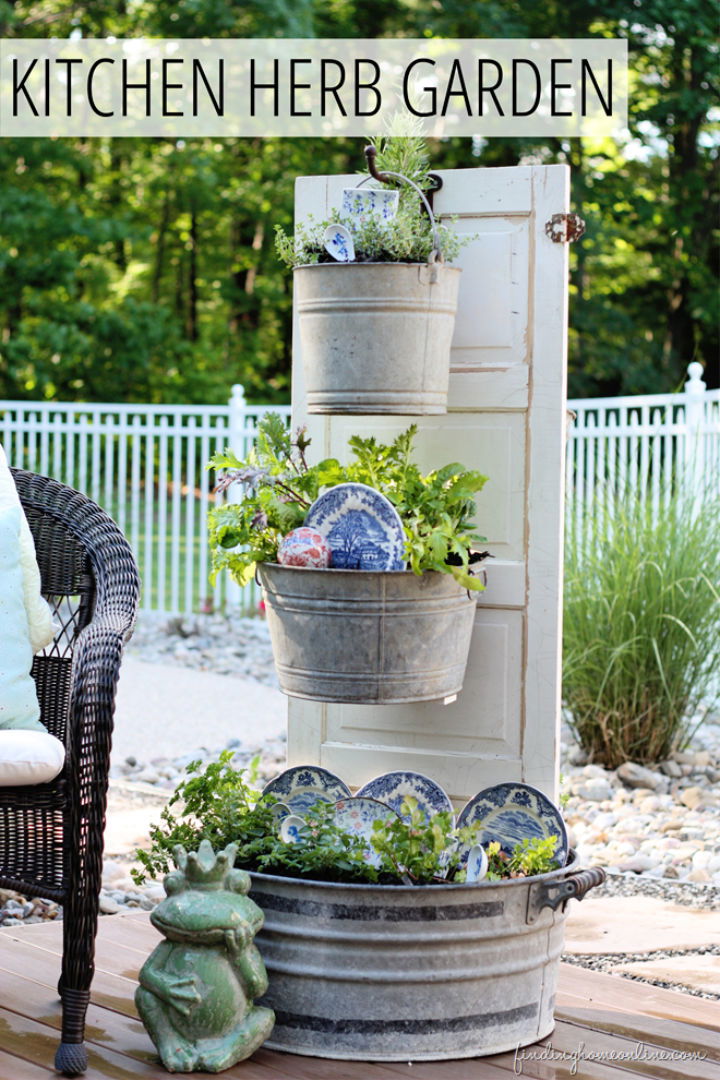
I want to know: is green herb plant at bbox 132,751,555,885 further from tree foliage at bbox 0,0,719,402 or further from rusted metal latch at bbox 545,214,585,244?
tree foliage at bbox 0,0,719,402

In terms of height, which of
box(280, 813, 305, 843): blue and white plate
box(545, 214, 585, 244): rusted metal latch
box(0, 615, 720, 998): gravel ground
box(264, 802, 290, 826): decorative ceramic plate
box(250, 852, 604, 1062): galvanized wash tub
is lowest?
box(0, 615, 720, 998): gravel ground

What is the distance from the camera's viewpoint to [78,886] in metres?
2.14

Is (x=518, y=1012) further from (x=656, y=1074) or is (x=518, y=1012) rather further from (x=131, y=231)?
(x=131, y=231)

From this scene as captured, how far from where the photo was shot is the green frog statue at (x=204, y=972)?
6.82 ft

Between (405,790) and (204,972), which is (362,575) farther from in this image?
(204,972)

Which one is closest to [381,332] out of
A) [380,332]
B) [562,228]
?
[380,332]

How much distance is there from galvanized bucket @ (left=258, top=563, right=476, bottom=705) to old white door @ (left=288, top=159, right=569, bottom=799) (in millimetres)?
253

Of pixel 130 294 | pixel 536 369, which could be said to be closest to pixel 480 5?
pixel 130 294

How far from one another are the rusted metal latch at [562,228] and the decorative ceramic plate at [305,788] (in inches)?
43.3

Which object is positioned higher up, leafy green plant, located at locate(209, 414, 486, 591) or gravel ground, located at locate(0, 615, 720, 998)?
leafy green plant, located at locate(209, 414, 486, 591)

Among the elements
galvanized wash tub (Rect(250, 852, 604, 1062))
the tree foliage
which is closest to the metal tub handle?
galvanized wash tub (Rect(250, 852, 604, 1062))

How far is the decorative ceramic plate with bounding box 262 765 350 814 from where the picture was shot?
2533 millimetres

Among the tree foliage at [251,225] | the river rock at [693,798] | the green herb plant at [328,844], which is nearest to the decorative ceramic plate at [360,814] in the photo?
the green herb plant at [328,844]

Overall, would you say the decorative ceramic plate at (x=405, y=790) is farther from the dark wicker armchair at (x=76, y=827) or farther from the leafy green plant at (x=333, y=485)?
the dark wicker armchair at (x=76, y=827)
